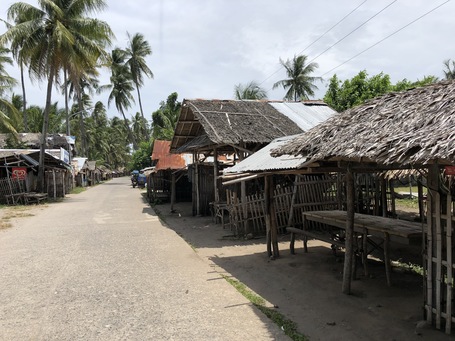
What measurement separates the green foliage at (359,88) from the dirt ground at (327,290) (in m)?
14.5

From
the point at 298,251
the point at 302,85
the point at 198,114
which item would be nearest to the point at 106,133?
the point at 302,85

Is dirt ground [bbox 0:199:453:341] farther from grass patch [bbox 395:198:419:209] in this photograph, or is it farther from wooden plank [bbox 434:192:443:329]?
grass patch [bbox 395:198:419:209]

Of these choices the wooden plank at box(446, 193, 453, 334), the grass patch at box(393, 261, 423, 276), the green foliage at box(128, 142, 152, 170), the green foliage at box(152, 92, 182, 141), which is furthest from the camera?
the green foliage at box(128, 142, 152, 170)

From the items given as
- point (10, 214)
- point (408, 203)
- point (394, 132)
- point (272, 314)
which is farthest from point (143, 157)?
point (394, 132)

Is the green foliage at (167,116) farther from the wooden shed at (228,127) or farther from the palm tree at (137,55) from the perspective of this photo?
the wooden shed at (228,127)

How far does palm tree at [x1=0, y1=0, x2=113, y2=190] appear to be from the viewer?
68.2ft

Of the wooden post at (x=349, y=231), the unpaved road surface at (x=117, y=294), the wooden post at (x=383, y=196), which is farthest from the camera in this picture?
the wooden post at (x=383, y=196)

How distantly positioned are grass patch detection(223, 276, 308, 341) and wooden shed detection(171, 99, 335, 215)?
562 cm

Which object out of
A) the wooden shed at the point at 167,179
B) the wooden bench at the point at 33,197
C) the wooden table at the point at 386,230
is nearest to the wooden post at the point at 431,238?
the wooden table at the point at 386,230

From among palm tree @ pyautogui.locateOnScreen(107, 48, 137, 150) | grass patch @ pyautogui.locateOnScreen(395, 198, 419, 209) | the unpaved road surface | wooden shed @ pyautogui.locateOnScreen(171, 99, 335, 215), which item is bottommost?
grass patch @ pyautogui.locateOnScreen(395, 198, 419, 209)

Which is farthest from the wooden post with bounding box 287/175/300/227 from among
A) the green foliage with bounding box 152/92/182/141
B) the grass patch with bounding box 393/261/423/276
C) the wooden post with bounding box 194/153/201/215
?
the green foliage with bounding box 152/92/182/141

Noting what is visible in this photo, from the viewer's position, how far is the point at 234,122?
12430 mm

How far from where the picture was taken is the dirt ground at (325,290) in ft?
14.6

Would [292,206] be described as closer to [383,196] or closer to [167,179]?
[383,196]
